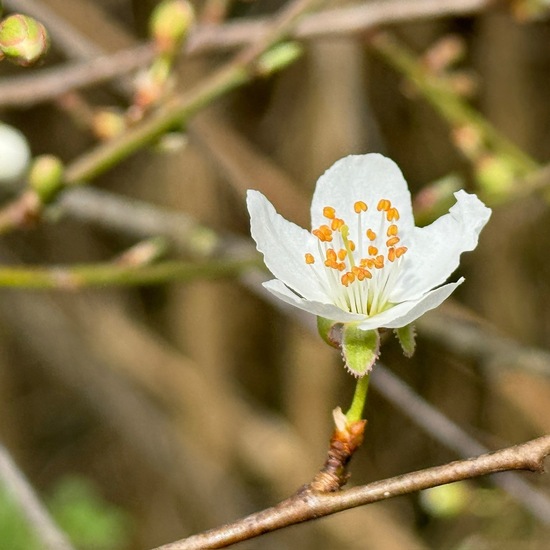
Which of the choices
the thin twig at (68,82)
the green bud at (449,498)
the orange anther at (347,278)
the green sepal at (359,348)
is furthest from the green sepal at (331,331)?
the green bud at (449,498)

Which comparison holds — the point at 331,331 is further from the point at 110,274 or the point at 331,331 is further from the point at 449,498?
the point at 449,498

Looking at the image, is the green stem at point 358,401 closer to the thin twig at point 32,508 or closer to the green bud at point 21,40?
the green bud at point 21,40

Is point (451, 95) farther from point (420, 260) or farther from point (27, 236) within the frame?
point (27, 236)

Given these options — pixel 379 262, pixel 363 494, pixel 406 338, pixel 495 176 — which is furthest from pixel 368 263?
pixel 495 176

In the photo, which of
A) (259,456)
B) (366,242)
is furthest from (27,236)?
(366,242)

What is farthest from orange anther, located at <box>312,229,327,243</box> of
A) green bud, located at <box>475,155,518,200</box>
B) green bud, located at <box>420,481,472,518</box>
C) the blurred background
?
the blurred background

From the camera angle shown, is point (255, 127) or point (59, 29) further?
point (255, 127)
